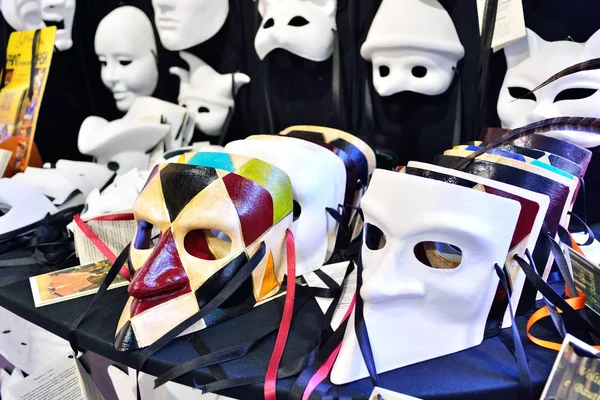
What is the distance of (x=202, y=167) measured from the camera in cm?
90

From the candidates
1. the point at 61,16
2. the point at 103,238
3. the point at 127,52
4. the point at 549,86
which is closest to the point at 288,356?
the point at 103,238

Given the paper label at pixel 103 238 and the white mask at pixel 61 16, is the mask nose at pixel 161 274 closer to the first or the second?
the paper label at pixel 103 238

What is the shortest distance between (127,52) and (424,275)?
1.51 meters

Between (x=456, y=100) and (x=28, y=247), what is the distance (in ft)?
4.11

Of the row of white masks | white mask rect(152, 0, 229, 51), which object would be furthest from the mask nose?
the row of white masks

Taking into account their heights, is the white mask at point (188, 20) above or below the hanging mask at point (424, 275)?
above

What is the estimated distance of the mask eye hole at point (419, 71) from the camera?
133cm

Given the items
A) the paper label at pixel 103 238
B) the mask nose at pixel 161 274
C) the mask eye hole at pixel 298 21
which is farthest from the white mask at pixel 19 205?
the mask eye hole at pixel 298 21

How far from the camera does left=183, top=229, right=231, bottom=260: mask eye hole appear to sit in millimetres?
896

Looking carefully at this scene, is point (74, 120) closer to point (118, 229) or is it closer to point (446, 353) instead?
point (118, 229)

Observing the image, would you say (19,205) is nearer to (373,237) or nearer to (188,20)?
(188,20)

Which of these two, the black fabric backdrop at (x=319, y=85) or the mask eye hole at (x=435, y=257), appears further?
the black fabric backdrop at (x=319, y=85)

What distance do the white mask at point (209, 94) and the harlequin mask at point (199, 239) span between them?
0.80 m

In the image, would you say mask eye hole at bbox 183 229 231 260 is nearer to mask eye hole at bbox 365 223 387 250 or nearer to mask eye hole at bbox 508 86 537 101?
mask eye hole at bbox 365 223 387 250
